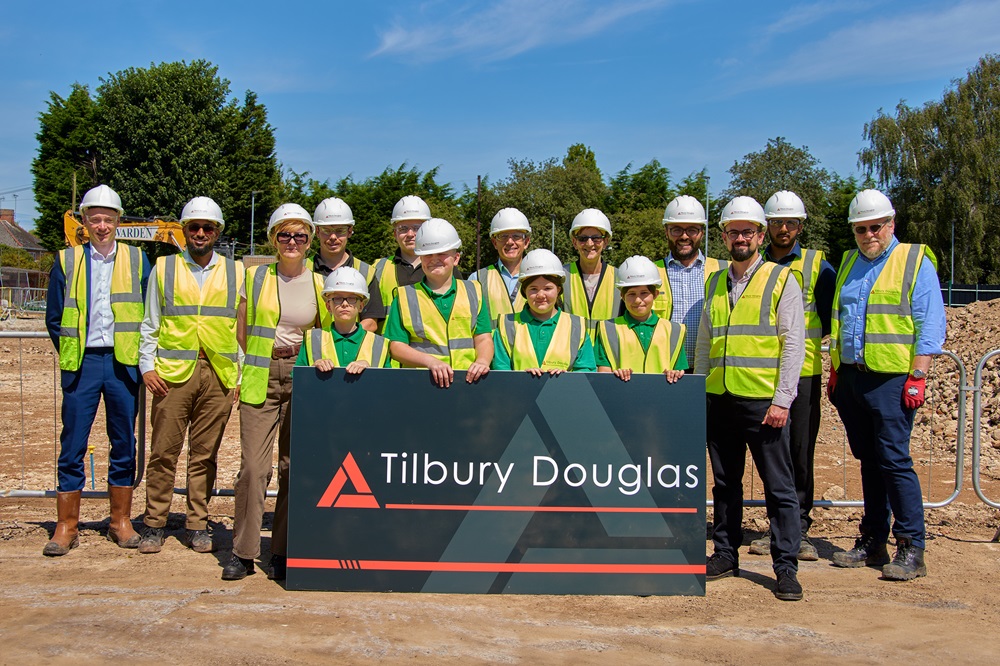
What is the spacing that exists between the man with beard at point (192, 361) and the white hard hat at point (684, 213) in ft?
10.4

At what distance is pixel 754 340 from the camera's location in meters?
5.55

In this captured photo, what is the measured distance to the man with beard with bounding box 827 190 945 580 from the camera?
5762mm

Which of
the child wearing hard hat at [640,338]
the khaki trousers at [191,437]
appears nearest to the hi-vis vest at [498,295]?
the child wearing hard hat at [640,338]

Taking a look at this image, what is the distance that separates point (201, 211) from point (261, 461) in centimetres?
183

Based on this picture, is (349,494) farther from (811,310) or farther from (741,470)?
(811,310)

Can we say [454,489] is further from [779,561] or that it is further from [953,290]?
[953,290]

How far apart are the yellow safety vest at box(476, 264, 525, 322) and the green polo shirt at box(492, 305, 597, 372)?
0.71 meters

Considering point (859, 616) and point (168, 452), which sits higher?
point (168, 452)

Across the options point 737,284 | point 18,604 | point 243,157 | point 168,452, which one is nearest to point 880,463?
point 737,284

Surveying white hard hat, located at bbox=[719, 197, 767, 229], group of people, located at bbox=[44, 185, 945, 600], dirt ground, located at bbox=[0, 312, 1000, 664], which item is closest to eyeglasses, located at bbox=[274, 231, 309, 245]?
group of people, located at bbox=[44, 185, 945, 600]

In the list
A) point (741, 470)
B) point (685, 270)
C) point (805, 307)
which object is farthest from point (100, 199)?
point (805, 307)

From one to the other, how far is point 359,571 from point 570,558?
4.23 feet

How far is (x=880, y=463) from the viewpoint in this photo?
590 centimetres

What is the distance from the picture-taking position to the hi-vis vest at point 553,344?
213 inches
